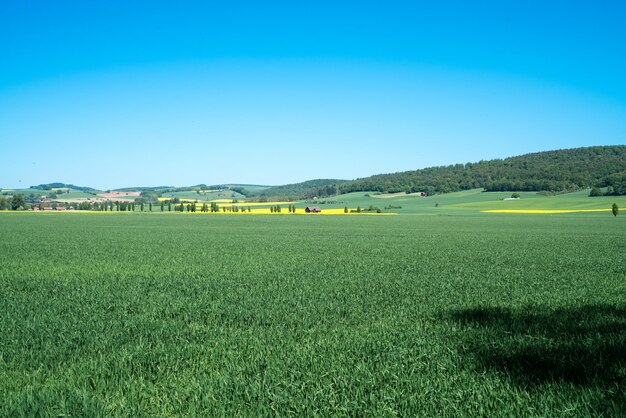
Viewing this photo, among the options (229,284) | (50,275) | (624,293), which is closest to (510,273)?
(624,293)

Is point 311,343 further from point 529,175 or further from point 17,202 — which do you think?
point 529,175

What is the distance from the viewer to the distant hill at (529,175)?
147625mm

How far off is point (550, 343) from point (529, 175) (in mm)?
164963

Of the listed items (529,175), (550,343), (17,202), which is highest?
(529,175)

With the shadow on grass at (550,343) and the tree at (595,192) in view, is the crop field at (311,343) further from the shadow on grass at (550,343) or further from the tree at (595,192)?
the tree at (595,192)

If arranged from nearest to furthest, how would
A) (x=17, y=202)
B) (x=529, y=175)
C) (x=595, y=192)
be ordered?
(x=595, y=192)
(x=17, y=202)
(x=529, y=175)

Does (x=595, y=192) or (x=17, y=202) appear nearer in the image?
(x=595, y=192)

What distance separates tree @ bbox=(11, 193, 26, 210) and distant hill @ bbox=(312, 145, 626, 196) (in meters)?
104

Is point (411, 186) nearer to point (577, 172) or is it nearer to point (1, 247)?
point (577, 172)

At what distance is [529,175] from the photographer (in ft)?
522

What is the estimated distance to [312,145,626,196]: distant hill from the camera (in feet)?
484

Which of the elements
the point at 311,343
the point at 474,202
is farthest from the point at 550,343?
the point at 474,202

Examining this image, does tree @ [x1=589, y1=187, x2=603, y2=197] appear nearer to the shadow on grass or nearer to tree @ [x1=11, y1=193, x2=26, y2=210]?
the shadow on grass

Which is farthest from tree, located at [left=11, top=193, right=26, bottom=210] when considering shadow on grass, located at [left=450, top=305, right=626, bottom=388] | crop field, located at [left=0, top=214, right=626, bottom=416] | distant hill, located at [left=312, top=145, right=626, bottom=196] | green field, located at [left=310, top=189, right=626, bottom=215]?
shadow on grass, located at [left=450, top=305, right=626, bottom=388]
